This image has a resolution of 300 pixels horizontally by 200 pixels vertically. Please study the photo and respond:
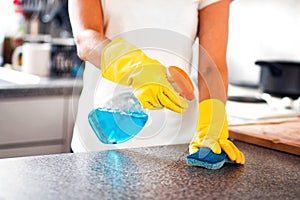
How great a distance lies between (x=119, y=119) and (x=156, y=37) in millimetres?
395

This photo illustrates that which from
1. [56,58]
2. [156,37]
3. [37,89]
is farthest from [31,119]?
[156,37]

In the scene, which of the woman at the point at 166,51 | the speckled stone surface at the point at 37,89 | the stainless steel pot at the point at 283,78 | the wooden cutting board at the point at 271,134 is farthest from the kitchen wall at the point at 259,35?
the woman at the point at 166,51

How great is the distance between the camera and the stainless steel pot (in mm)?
2439

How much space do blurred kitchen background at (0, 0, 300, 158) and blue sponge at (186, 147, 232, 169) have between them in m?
0.91

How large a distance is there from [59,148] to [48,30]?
3.63ft

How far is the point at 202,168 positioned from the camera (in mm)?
1064

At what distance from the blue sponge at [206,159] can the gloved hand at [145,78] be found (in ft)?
0.40

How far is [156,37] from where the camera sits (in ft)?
4.59

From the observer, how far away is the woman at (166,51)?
1156mm

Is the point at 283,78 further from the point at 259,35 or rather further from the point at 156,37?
the point at 156,37

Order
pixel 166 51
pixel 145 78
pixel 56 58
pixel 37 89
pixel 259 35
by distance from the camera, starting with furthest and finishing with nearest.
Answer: pixel 259 35
pixel 56 58
pixel 37 89
pixel 166 51
pixel 145 78

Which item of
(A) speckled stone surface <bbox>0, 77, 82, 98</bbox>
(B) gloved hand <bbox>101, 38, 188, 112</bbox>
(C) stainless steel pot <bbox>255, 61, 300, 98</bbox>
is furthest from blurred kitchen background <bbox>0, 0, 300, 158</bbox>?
(B) gloved hand <bbox>101, 38, 188, 112</bbox>

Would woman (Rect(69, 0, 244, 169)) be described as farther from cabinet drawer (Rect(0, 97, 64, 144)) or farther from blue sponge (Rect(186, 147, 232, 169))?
cabinet drawer (Rect(0, 97, 64, 144))

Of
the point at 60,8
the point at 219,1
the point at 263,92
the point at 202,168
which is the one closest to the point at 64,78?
the point at 60,8
